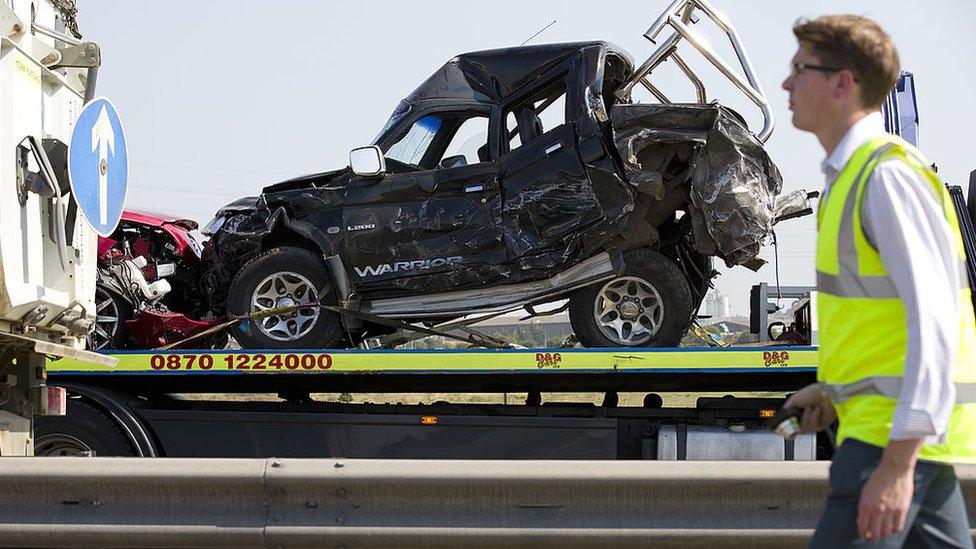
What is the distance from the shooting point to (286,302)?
26.1 ft

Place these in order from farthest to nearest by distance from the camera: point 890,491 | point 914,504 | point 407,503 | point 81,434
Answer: point 81,434
point 407,503
point 914,504
point 890,491

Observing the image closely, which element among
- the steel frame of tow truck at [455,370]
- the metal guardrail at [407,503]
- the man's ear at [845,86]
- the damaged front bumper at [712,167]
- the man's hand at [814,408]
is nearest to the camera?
the man's ear at [845,86]

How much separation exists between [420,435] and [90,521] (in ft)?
9.64

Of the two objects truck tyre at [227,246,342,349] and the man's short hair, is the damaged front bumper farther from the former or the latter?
the man's short hair

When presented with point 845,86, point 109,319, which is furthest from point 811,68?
point 109,319

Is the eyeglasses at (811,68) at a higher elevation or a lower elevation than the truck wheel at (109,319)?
higher

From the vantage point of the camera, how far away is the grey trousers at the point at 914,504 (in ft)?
8.59

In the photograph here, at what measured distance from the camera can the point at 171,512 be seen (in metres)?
4.61

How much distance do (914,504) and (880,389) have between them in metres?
0.26

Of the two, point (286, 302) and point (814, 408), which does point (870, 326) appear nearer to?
point (814, 408)

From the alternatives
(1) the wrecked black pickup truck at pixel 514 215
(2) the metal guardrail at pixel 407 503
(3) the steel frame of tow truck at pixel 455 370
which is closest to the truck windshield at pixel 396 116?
(1) the wrecked black pickup truck at pixel 514 215

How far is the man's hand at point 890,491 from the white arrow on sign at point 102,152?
418 centimetres

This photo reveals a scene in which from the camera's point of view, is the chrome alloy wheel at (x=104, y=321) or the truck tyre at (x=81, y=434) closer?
the truck tyre at (x=81, y=434)

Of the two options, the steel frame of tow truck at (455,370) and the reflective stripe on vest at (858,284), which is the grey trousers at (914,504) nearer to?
the reflective stripe on vest at (858,284)
